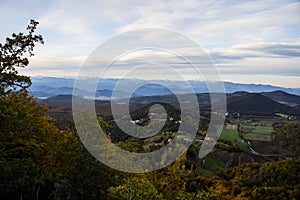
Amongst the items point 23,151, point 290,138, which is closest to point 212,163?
point 290,138

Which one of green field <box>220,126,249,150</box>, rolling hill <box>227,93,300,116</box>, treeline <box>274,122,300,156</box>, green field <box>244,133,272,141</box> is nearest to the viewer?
green field <box>220,126,249,150</box>

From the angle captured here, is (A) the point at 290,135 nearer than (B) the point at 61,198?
No

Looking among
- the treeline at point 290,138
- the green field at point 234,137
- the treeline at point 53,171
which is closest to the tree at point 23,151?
the treeline at point 53,171

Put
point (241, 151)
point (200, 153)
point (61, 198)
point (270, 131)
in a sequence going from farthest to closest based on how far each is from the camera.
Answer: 1. point (270, 131)
2. point (241, 151)
3. point (200, 153)
4. point (61, 198)

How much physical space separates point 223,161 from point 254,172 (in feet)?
40.3

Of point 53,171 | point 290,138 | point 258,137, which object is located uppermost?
point 53,171

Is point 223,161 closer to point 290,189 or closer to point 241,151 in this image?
point 241,151

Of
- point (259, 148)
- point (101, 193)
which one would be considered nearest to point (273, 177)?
point (259, 148)

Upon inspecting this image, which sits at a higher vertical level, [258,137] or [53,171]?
[53,171]

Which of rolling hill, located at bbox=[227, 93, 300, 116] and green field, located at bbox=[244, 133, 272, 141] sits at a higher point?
rolling hill, located at bbox=[227, 93, 300, 116]

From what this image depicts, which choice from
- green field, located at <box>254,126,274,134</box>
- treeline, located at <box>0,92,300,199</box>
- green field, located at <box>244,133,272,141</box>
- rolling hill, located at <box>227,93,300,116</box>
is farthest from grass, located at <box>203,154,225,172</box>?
rolling hill, located at <box>227,93,300,116</box>

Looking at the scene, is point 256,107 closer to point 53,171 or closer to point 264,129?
point 264,129

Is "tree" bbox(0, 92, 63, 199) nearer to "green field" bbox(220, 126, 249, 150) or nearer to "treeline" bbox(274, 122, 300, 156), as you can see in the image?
"green field" bbox(220, 126, 249, 150)

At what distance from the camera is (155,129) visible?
46.0 metres
